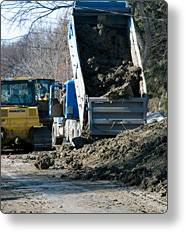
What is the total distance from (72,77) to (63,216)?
6704mm

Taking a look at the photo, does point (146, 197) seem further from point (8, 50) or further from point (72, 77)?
point (72, 77)

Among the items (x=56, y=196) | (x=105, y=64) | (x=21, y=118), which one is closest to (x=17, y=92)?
(x=21, y=118)

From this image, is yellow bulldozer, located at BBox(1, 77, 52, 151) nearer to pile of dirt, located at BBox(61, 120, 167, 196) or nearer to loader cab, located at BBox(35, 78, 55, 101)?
pile of dirt, located at BBox(61, 120, 167, 196)

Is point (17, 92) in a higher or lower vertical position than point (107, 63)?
lower

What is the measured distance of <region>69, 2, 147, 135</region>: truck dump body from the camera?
366 inches

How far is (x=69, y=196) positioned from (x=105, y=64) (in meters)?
4.81

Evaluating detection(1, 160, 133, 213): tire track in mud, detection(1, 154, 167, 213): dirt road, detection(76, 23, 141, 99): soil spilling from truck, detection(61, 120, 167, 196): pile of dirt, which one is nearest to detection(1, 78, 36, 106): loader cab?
detection(76, 23, 141, 99): soil spilling from truck

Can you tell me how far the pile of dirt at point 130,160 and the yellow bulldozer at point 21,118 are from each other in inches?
64.3

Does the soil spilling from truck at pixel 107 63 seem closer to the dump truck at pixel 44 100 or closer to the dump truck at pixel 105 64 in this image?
the dump truck at pixel 105 64

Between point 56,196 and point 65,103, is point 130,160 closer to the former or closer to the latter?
point 56,196

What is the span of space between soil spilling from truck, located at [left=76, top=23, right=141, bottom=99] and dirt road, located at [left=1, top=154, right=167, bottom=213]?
2.72 metres

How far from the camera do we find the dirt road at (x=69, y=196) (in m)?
5.22

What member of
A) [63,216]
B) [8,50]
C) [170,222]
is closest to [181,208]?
[170,222]

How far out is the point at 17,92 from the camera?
10188 millimetres
